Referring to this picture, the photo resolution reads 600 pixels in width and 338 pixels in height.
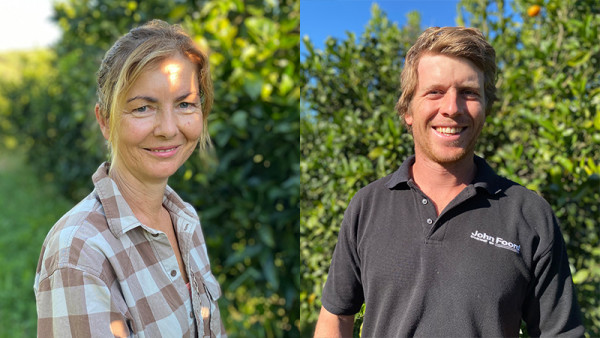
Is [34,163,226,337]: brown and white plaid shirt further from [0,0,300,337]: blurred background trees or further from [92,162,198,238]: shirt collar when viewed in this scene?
[0,0,300,337]: blurred background trees

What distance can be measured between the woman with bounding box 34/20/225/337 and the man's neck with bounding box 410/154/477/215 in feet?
2.05

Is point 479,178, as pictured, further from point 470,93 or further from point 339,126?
point 339,126

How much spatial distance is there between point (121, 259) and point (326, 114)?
1.19 meters

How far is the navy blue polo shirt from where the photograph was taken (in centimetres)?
132

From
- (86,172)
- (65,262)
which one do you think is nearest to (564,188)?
(65,262)

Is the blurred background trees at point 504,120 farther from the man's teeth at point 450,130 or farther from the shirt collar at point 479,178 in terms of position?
the man's teeth at point 450,130

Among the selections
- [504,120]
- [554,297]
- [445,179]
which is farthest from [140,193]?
[504,120]

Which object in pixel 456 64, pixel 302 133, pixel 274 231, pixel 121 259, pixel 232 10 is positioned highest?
pixel 232 10

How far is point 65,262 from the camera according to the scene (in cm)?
122

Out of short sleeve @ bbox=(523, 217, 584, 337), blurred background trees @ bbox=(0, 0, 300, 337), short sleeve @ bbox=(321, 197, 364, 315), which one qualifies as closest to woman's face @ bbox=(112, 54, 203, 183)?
short sleeve @ bbox=(321, 197, 364, 315)

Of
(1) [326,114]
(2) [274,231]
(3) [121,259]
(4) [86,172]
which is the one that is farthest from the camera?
(4) [86,172]

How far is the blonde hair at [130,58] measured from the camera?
1.38m

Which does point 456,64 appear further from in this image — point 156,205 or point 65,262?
point 65,262

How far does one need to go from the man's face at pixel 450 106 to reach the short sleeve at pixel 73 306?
0.87 meters
